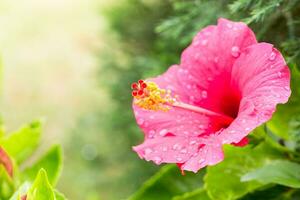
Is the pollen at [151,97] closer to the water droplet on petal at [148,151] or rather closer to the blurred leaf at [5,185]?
the water droplet on petal at [148,151]

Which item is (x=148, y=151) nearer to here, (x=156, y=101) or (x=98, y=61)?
(x=156, y=101)

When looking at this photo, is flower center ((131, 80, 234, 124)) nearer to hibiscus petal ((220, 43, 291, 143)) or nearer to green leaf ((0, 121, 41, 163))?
hibiscus petal ((220, 43, 291, 143))

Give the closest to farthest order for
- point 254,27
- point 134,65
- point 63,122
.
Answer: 1. point 254,27
2. point 134,65
3. point 63,122

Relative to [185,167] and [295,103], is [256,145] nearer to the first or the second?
[295,103]

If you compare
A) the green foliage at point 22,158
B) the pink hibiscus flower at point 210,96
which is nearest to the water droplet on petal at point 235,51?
the pink hibiscus flower at point 210,96

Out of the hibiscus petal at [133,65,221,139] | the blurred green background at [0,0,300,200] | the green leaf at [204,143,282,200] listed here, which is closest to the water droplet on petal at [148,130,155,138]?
the hibiscus petal at [133,65,221,139]

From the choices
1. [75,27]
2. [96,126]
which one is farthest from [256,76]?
[75,27]

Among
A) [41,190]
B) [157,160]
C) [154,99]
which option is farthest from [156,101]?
[41,190]
